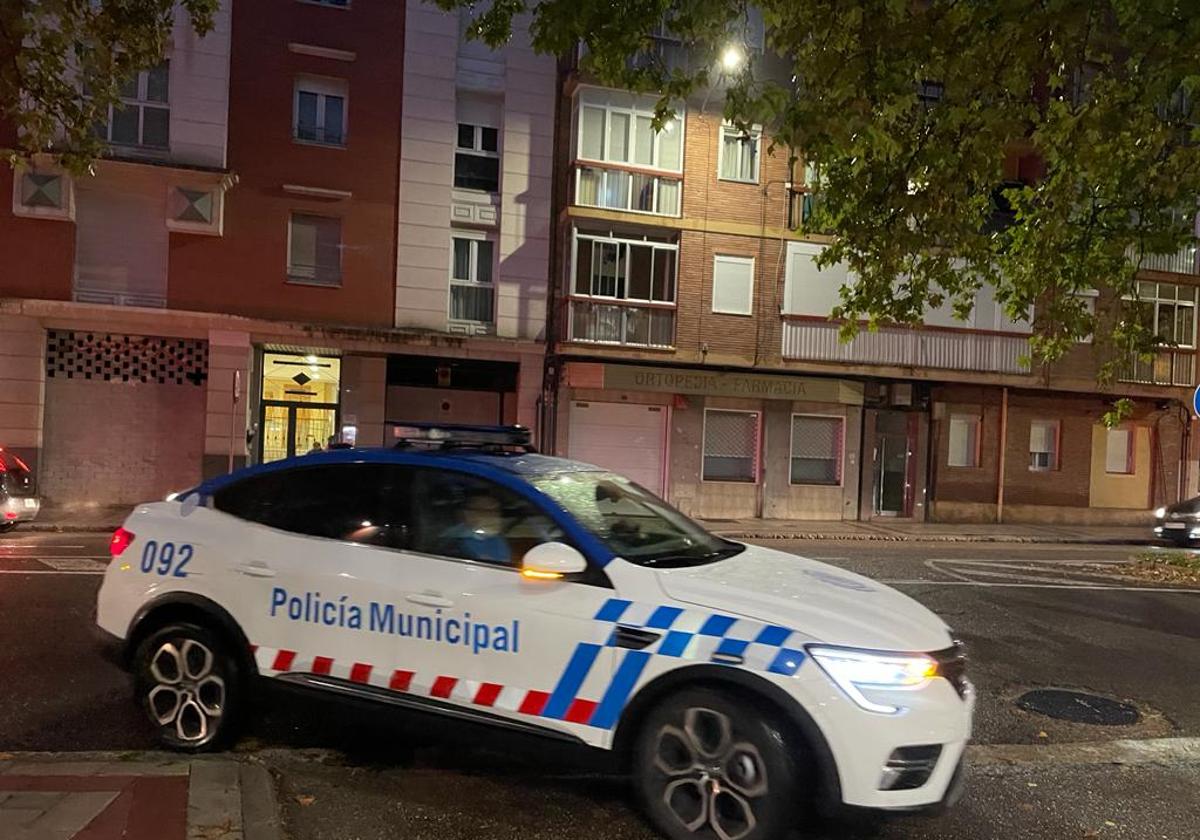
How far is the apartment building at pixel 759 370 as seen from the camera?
1923 cm

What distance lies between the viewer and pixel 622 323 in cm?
A: 1919

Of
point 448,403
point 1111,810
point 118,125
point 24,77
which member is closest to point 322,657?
point 1111,810

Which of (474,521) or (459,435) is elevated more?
(459,435)

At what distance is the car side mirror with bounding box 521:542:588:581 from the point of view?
3719 mm

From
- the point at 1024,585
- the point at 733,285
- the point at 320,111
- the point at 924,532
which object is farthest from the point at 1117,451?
the point at 320,111

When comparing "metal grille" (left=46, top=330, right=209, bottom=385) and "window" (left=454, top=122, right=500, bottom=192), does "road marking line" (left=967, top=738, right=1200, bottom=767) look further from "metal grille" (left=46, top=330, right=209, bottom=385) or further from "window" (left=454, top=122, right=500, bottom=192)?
"metal grille" (left=46, top=330, right=209, bottom=385)

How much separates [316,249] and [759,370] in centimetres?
1006

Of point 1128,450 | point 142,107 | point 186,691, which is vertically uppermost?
point 142,107

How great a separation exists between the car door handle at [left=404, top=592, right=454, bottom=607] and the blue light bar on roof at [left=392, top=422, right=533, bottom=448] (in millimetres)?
1028

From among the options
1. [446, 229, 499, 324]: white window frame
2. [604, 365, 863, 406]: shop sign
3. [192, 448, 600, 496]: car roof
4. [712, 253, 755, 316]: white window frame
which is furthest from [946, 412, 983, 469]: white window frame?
[192, 448, 600, 496]: car roof

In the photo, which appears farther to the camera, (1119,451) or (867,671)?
(1119,451)

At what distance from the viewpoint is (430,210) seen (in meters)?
18.7

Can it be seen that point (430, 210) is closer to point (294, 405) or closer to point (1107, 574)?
point (294, 405)

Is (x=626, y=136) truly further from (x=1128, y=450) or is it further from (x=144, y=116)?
(x=1128, y=450)
